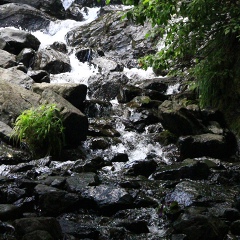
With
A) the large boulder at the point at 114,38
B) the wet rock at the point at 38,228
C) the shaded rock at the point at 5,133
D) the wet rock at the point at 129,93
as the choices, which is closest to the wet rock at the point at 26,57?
the large boulder at the point at 114,38

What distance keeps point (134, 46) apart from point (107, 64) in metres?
3.00

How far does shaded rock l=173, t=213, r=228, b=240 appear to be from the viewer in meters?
4.10

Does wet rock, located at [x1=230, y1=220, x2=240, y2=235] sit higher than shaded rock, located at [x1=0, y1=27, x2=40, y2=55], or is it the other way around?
shaded rock, located at [x1=0, y1=27, x2=40, y2=55]

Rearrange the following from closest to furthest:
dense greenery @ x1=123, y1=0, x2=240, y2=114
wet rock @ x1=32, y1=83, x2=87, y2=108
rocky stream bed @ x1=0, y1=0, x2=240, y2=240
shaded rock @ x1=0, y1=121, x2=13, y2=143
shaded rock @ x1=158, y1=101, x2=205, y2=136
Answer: rocky stream bed @ x1=0, y1=0, x2=240, y2=240
dense greenery @ x1=123, y1=0, x2=240, y2=114
shaded rock @ x1=0, y1=121, x2=13, y2=143
shaded rock @ x1=158, y1=101, x2=205, y2=136
wet rock @ x1=32, y1=83, x2=87, y2=108

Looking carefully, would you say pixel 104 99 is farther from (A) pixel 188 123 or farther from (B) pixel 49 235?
(B) pixel 49 235

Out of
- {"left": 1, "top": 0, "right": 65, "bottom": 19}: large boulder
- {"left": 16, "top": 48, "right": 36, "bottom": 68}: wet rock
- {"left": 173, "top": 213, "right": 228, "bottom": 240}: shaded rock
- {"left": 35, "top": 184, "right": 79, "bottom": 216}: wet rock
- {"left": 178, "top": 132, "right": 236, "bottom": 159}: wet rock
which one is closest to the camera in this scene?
{"left": 173, "top": 213, "right": 228, "bottom": 240}: shaded rock

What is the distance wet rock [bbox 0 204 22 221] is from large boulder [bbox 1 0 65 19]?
68.4 ft

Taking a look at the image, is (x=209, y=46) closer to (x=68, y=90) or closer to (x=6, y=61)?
(x=68, y=90)

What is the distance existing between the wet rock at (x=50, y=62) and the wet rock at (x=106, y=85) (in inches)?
66.2

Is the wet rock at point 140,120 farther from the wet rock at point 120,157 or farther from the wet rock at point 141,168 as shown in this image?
the wet rock at point 141,168

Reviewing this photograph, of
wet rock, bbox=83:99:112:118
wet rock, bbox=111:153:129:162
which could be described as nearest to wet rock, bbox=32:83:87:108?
wet rock, bbox=83:99:112:118

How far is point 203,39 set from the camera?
8.38 m

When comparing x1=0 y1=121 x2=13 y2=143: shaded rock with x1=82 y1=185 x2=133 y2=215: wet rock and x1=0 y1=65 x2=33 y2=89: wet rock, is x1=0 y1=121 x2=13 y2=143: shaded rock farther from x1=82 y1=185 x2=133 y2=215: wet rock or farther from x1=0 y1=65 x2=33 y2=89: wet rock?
x1=82 y1=185 x2=133 y2=215: wet rock

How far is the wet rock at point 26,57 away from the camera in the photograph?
48.5 ft
